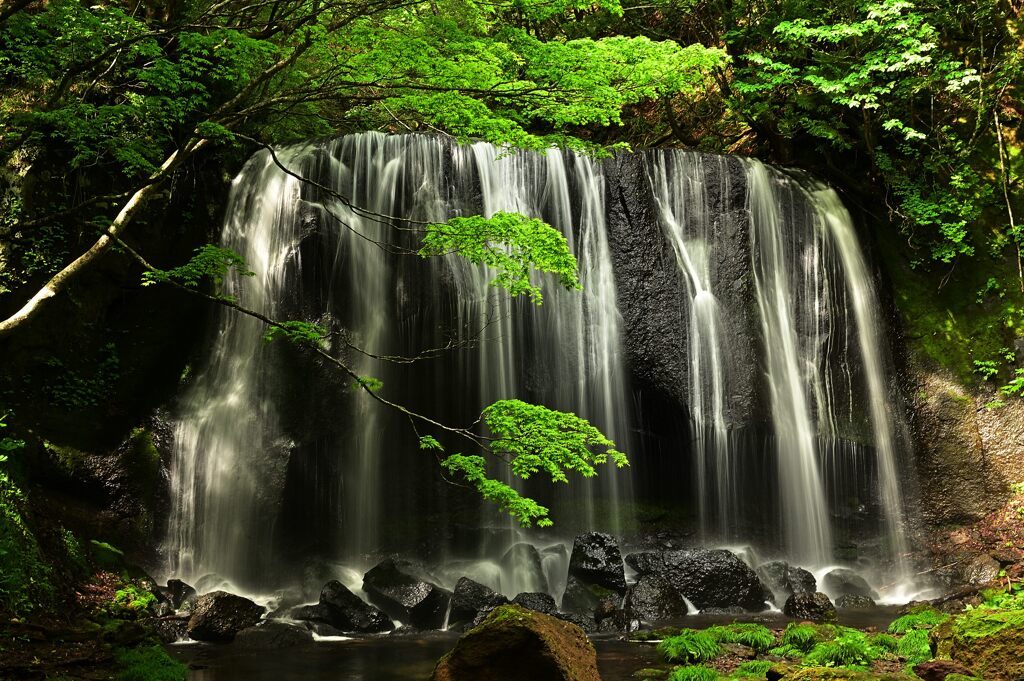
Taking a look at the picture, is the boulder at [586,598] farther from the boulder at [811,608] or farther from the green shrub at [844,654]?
the green shrub at [844,654]

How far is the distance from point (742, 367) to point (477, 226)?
702cm

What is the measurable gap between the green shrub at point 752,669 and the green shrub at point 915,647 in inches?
52.3

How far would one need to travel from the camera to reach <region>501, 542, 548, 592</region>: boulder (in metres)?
10.9


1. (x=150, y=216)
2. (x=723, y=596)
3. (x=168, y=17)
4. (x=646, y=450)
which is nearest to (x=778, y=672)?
(x=723, y=596)

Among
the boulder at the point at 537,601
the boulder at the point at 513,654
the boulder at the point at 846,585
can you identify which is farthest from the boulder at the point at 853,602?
the boulder at the point at 513,654

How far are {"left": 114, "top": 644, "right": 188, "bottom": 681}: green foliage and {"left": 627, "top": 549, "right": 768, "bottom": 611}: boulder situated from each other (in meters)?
Answer: 6.18

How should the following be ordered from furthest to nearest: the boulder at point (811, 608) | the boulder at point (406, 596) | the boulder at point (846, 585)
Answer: the boulder at point (846, 585) → the boulder at point (811, 608) → the boulder at point (406, 596)

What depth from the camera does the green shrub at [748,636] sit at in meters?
7.87

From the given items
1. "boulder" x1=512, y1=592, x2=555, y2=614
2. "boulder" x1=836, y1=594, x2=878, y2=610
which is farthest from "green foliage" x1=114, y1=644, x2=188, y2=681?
"boulder" x1=836, y1=594, x2=878, y2=610

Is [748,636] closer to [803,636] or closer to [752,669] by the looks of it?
[803,636]

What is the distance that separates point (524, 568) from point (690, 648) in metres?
3.95

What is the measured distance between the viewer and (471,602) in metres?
9.51

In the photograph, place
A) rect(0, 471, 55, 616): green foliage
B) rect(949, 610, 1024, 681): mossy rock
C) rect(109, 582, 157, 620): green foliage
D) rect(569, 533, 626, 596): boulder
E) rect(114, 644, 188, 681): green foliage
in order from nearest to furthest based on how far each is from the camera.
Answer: rect(949, 610, 1024, 681): mossy rock → rect(114, 644, 188, 681): green foliage → rect(0, 471, 55, 616): green foliage → rect(109, 582, 157, 620): green foliage → rect(569, 533, 626, 596): boulder

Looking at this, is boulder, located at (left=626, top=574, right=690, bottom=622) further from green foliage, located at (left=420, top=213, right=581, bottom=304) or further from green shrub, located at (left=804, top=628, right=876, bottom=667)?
green foliage, located at (left=420, top=213, right=581, bottom=304)
